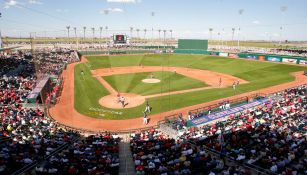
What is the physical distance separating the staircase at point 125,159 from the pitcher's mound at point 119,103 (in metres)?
11.7

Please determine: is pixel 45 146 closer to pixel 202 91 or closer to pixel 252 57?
pixel 202 91

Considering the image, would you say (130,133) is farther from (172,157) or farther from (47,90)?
(47,90)

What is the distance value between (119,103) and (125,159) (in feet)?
56.5

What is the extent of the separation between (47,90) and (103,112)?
13.6m

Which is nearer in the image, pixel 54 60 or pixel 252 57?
pixel 54 60

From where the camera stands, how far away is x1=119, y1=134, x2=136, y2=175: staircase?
17.0 m

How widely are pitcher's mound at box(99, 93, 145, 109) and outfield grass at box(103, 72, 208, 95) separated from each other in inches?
97.6

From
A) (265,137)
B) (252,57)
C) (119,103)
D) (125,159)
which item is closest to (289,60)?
(252,57)

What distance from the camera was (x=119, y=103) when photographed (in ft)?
116

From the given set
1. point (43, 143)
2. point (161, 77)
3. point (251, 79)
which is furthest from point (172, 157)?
point (251, 79)

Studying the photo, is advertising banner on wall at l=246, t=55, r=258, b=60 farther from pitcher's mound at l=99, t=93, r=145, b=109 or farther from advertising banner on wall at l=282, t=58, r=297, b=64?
pitcher's mound at l=99, t=93, r=145, b=109

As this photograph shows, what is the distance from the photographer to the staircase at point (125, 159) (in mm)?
16984

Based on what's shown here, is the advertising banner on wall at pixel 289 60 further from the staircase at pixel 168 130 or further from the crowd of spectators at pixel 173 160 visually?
the crowd of spectators at pixel 173 160

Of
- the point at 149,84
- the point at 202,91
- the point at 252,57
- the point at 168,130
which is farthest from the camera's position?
the point at 252,57
